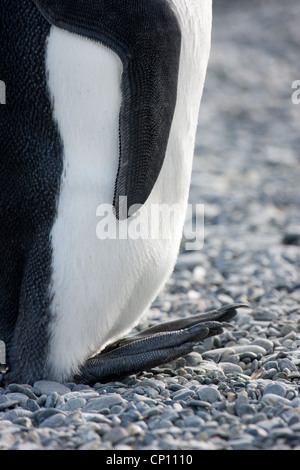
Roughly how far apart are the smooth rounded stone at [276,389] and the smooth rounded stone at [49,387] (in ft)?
1.90

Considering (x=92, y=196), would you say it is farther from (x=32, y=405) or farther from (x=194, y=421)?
(x=194, y=421)

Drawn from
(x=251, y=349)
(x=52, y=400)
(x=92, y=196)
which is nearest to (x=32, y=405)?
(x=52, y=400)

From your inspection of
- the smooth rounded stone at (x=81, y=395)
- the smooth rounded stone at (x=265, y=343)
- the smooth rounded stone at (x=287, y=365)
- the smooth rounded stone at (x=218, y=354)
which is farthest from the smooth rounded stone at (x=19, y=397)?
the smooth rounded stone at (x=265, y=343)

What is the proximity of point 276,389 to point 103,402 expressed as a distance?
1.58 feet

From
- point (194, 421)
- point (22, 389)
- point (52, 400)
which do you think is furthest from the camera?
point (22, 389)

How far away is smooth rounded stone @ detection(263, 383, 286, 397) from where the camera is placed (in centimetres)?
225

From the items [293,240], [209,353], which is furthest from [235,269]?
[209,353]

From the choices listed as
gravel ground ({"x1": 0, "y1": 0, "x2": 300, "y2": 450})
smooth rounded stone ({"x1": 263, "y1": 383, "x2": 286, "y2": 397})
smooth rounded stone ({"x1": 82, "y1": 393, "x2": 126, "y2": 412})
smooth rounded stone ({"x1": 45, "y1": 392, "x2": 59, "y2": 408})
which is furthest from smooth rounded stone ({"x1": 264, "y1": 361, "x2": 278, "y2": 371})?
smooth rounded stone ({"x1": 45, "y1": 392, "x2": 59, "y2": 408})

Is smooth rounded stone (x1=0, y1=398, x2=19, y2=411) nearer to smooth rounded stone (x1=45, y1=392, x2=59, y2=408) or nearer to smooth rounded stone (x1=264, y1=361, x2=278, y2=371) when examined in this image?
smooth rounded stone (x1=45, y1=392, x2=59, y2=408)

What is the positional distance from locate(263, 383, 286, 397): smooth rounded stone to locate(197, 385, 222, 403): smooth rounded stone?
13 cm

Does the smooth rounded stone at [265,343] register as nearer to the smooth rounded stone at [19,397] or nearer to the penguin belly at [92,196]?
the penguin belly at [92,196]

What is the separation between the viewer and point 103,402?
2.21 meters
